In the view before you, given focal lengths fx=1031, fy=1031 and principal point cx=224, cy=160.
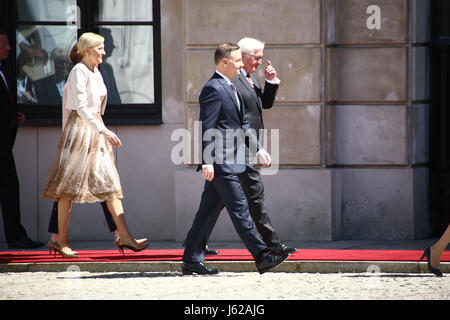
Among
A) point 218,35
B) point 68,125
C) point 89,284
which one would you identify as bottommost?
point 89,284

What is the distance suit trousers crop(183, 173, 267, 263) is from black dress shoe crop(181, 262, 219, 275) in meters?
0.03

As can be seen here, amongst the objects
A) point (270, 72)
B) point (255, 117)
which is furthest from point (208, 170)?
point (270, 72)

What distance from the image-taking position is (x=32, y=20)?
11.2 m

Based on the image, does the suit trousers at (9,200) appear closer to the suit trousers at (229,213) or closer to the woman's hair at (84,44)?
the woman's hair at (84,44)

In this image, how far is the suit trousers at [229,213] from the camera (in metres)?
8.05

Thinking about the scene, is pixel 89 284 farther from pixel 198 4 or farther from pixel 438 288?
pixel 198 4

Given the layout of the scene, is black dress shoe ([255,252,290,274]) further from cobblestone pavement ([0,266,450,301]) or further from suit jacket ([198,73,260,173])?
suit jacket ([198,73,260,173])

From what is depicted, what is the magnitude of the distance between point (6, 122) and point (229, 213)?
3.21m

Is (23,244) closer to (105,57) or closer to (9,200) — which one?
(9,200)

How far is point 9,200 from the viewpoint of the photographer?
1032 centimetres

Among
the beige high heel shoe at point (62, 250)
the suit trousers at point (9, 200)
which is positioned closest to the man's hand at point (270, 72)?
the beige high heel shoe at point (62, 250)

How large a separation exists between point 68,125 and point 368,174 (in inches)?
133
